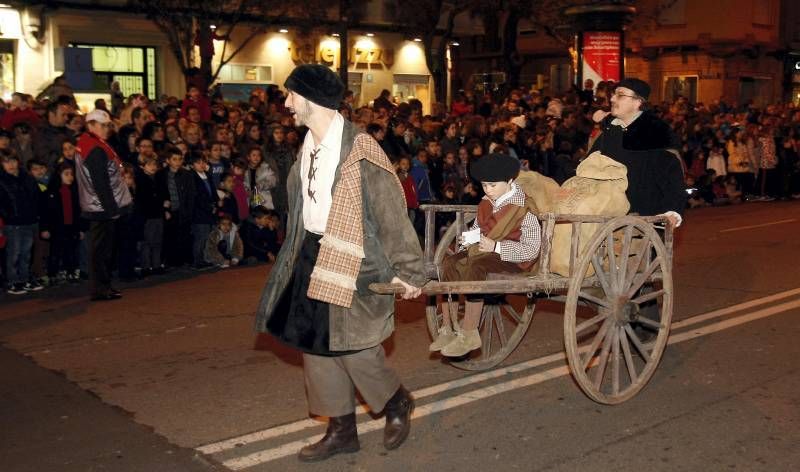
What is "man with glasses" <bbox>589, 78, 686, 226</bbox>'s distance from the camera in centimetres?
666

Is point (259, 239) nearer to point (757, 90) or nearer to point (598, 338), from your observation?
point (598, 338)

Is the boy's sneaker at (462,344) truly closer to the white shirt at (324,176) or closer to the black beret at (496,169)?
the black beret at (496,169)

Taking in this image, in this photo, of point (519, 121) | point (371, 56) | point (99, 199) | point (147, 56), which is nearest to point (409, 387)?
point (99, 199)

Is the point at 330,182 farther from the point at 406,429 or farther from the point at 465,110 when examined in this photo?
the point at 465,110

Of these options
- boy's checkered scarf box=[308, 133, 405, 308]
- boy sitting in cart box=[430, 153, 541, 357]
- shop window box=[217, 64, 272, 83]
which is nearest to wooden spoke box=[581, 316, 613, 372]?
boy sitting in cart box=[430, 153, 541, 357]

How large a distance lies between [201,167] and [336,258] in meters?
7.66

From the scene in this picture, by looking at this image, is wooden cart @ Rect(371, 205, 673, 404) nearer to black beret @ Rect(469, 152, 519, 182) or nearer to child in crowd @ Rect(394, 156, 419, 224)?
black beret @ Rect(469, 152, 519, 182)

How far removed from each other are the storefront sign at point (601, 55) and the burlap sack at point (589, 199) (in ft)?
55.1

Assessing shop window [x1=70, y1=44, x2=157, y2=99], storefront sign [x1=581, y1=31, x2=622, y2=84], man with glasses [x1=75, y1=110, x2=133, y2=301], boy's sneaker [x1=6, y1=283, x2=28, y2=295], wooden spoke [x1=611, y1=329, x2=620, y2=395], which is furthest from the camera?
shop window [x1=70, y1=44, x2=157, y2=99]

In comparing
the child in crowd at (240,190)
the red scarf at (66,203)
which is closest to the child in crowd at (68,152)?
the red scarf at (66,203)

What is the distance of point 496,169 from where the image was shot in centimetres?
593

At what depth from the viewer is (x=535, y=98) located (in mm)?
21766

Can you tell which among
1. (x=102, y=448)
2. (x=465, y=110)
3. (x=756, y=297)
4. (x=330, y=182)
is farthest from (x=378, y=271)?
(x=465, y=110)

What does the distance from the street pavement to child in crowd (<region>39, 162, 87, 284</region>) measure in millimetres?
1276
